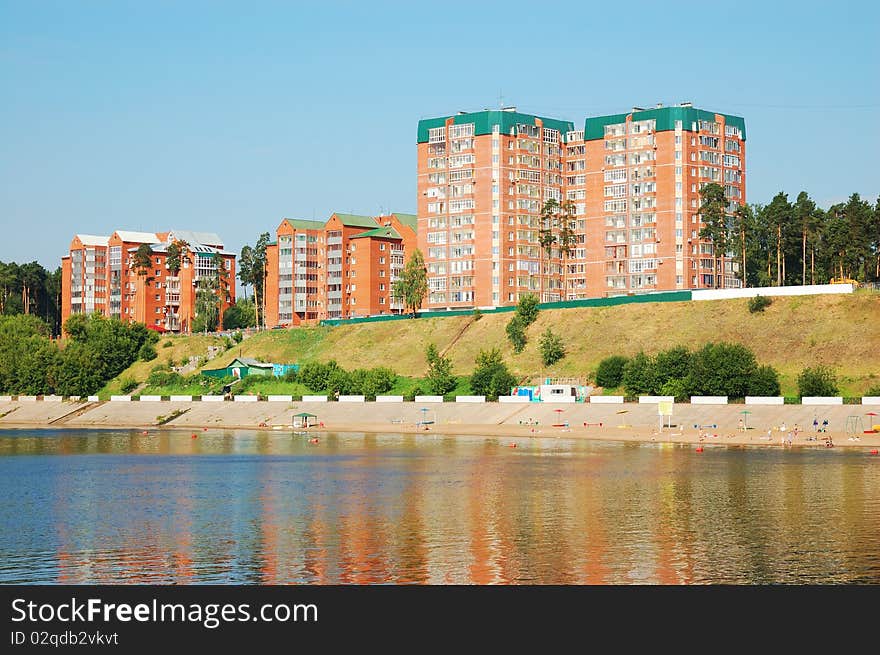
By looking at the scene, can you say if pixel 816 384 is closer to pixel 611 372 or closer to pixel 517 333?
pixel 611 372

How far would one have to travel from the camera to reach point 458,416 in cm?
14650

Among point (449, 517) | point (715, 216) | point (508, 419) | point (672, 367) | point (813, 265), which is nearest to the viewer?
point (449, 517)

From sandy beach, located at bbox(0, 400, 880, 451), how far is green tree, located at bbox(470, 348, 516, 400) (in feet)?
17.8

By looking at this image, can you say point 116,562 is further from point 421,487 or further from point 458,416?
point 458,416

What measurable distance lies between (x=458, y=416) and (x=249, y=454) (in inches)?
1671

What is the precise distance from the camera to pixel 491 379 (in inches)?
6048

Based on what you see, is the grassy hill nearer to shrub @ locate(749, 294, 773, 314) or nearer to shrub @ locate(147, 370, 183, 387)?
shrub @ locate(749, 294, 773, 314)

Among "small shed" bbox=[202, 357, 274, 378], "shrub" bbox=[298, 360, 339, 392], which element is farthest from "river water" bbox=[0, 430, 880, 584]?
"small shed" bbox=[202, 357, 274, 378]

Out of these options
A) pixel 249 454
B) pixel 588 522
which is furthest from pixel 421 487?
pixel 249 454

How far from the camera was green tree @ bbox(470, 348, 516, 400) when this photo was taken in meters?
152

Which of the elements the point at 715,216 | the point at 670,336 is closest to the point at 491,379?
the point at 670,336

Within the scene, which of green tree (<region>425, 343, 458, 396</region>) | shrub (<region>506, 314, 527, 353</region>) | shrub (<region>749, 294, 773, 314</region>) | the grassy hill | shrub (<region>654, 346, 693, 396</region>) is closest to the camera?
shrub (<region>654, 346, 693, 396</region>)

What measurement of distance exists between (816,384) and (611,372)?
29945 millimetres

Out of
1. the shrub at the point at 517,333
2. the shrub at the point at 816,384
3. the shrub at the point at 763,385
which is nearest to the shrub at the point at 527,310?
the shrub at the point at 517,333
